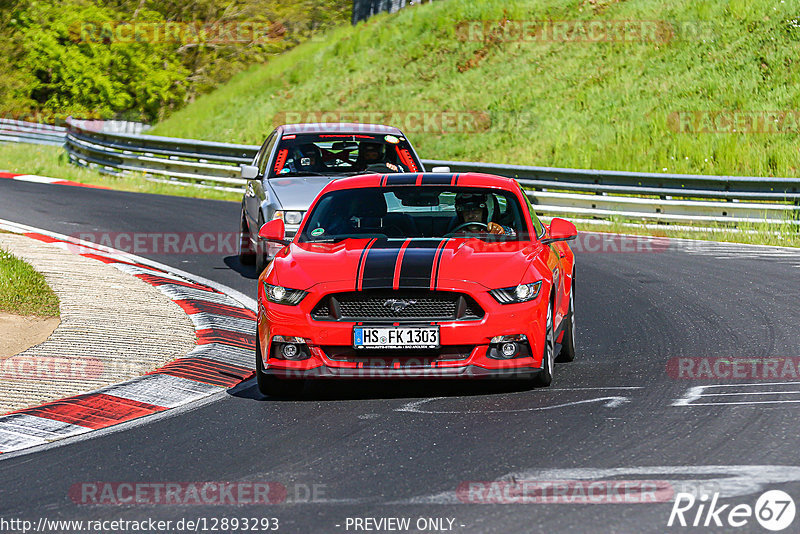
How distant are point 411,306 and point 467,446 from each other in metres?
1.39

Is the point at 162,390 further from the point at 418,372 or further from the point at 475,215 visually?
the point at 475,215

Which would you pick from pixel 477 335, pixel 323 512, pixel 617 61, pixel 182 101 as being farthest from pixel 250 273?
pixel 182 101

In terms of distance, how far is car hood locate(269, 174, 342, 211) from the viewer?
12828 mm

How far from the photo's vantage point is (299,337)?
7570 millimetres

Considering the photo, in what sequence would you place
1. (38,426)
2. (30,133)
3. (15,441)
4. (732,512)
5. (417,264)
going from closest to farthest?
(732,512) → (15,441) → (38,426) → (417,264) → (30,133)

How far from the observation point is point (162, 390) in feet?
26.6

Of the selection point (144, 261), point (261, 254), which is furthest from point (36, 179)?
point (261, 254)

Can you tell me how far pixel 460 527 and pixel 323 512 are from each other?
649 mm

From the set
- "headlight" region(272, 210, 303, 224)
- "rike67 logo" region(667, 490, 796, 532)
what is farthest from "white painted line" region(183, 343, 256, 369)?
"rike67 logo" region(667, 490, 796, 532)

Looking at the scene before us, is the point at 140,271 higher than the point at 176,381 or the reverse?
higher

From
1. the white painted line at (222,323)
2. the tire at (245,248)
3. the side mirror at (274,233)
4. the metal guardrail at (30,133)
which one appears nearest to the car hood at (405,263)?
the side mirror at (274,233)

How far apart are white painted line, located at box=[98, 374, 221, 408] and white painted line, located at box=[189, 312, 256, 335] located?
1.93m

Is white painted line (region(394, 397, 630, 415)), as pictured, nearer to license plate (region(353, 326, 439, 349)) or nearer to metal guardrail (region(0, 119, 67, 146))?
license plate (region(353, 326, 439, 349))

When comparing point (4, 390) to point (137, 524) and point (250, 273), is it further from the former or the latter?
point (250, 273)
